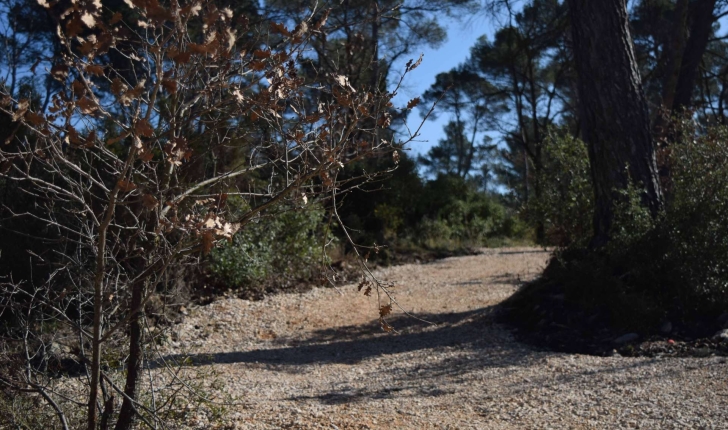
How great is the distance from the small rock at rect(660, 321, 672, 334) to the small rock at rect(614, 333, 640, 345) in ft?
0.75

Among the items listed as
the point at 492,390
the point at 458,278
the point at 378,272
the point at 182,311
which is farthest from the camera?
the point at 378,272

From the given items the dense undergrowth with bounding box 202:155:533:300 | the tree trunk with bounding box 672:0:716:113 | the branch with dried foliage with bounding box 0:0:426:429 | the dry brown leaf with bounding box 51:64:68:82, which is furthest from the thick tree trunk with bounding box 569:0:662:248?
the dry brown leaf with bounding box 51:64:68:82

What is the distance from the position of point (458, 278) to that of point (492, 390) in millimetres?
5934

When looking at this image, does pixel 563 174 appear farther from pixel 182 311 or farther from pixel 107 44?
pixel 107 44

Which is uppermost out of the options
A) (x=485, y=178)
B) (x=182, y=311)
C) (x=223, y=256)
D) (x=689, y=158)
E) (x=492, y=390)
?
(x=485, y=178)

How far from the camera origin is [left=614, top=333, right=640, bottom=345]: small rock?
5.80m

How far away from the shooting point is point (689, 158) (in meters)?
6.62

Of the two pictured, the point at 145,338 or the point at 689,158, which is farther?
the point at 689,158

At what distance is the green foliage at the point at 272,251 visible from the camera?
8.43 m

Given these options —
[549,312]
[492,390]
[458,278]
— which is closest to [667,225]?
[549,312]

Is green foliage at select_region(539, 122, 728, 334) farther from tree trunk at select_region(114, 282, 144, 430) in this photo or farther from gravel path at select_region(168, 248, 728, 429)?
tree trunk at select_region(114, 282, 144, 430)

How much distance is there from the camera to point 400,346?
Answer: 21.0 ft

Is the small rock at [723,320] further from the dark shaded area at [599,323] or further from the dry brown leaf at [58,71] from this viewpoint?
the dry brown leaf at [58,71]

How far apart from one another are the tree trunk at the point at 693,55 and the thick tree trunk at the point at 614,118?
3312 mm
